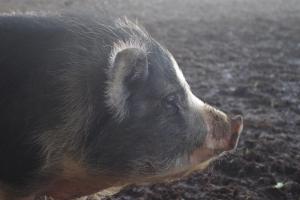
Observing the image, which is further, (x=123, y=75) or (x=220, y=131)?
(x=220, y=131)

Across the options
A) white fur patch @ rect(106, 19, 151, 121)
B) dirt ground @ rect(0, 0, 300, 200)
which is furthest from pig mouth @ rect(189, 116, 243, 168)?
dirt ground @ rect(0, 0, 300, 200)

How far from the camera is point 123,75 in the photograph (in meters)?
2.66

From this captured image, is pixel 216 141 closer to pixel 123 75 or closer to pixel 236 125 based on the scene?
pixel 236 125

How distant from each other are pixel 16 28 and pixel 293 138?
2.64 metres

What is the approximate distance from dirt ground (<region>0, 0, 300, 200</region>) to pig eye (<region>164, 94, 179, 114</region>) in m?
Answer: 0.74

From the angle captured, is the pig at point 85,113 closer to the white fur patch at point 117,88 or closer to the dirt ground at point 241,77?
the white fur patch at point 117,88

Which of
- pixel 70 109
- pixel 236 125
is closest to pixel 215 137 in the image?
pixel 236 125

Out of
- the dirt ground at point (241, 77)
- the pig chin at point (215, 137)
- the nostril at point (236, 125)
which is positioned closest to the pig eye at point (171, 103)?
the pig chin at point (215, 137)

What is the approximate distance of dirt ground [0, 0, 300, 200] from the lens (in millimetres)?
3820

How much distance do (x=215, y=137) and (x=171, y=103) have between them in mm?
286

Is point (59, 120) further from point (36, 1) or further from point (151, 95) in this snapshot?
point (36, 1)

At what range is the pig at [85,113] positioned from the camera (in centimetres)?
264

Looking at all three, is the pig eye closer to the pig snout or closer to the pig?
the pig

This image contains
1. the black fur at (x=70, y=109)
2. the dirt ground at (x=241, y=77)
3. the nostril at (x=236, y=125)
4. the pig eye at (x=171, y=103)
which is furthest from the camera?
the dirt ground at (x=241, y=77)
